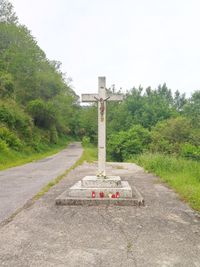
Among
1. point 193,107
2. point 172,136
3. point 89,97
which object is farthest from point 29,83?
point 193,107

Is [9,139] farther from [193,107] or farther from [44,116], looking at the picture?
[193,107]

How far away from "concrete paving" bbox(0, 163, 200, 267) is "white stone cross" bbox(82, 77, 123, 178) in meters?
1.29

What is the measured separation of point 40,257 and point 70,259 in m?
0.35

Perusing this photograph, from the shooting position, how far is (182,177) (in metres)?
8.84

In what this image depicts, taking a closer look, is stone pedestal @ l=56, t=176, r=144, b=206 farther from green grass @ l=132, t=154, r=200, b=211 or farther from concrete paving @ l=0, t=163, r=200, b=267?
green grass @ l=132, t=154, r=200, b=211

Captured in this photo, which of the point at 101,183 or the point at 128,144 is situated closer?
the point at 101,183

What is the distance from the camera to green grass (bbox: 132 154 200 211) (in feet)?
20.5

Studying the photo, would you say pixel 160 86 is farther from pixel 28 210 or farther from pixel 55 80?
pixel 28 210

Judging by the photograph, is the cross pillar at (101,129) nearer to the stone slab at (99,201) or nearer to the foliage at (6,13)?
the stone slab at (99,201)

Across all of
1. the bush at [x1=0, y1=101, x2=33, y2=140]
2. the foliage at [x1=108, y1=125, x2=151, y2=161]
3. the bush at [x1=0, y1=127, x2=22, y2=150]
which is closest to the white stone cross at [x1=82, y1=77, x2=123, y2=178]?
the bush at [x1=0, y1=127, x2=22, y2=150]

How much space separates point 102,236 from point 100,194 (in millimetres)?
1903

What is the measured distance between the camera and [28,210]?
517cm

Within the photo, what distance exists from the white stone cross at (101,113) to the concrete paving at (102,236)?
1.29 metres

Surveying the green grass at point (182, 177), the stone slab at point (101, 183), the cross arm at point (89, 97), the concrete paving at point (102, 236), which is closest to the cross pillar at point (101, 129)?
the cross arm at point (89, 97)
